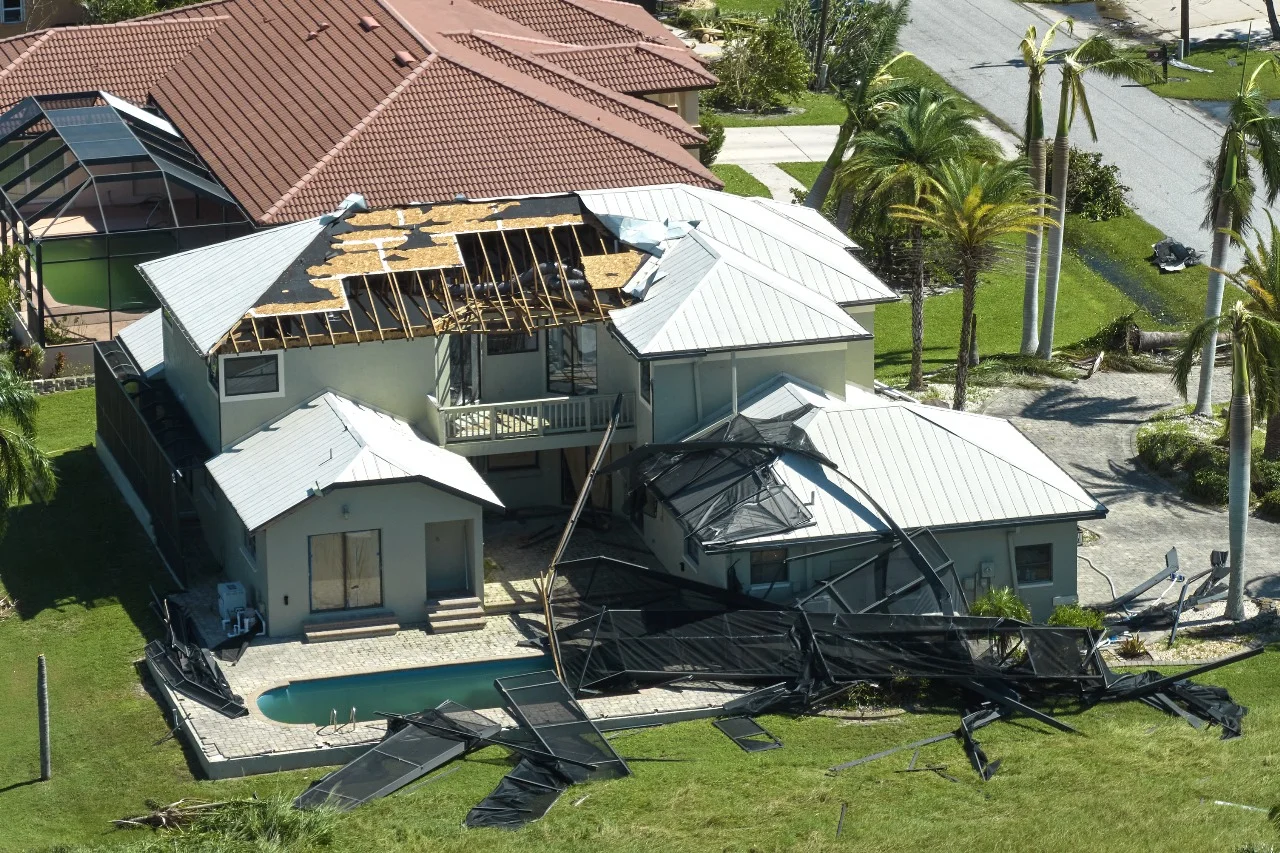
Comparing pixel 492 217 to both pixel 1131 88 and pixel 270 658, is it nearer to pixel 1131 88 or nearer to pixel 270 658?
pixel 270 658

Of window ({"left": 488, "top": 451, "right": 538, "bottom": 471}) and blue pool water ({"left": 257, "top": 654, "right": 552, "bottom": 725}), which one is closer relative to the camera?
blue pool water ({"left": 257, "top": 654, "right": 552, "bottom": 725})

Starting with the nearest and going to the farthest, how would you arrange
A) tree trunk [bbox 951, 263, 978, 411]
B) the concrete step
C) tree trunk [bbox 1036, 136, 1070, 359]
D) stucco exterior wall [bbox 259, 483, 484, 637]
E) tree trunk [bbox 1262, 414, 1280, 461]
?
stucco exterior wall [bbox 259, 483, 484, 637], the concrete step, tree trunk [bbox 1262, 414, 1280, 461], tree trunk [bbox 951, 263, 978, 411], tree trunk [bbox 1036, 136, 1070, 359]

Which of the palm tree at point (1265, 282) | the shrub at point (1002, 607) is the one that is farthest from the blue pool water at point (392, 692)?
the palm tree at point (1265, 282)

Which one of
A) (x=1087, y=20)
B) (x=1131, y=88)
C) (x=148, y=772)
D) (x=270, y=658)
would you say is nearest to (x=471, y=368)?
(x=270, y=658)

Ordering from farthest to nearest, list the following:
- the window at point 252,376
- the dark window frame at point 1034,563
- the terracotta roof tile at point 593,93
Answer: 1. the terracotta roof tile at point 593,93
2. the window at point 252,376
3. the dark window frame at point 1034,563

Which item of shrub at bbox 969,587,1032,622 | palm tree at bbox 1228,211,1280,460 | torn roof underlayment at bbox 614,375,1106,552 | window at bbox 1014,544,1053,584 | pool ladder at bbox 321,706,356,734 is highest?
palm tree at bbox 1228,211,1280,460

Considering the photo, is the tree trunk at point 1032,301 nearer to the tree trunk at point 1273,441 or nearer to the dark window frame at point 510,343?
the tree trunk at point 1273,441

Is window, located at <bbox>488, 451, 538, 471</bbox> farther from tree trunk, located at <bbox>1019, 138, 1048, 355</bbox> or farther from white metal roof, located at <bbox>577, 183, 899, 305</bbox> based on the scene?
tree trunk, located at <bbox>1019, 138, 1048, 355</bbox>

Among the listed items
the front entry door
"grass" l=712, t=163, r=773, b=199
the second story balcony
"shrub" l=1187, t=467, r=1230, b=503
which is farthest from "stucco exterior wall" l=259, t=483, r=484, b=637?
"grass" l=712, t=163, r=773, b=199
